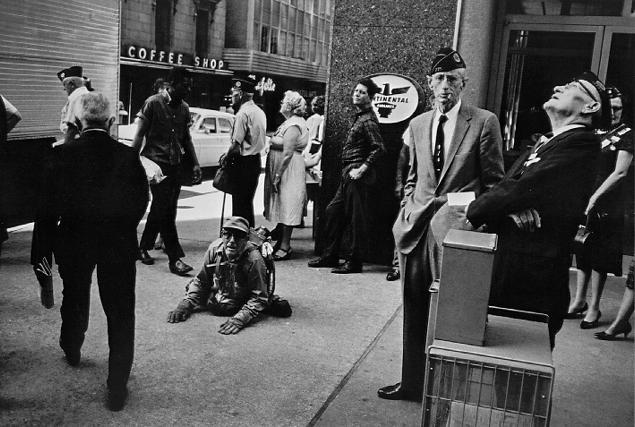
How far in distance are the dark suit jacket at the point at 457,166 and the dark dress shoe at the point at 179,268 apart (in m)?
2.49

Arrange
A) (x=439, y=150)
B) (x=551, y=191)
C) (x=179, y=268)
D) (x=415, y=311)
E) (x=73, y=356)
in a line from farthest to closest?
(x=179, y=268)
(x=73, y=356)
(x=415, y=311)
(x=439, y=150)
(x=551, y=191)

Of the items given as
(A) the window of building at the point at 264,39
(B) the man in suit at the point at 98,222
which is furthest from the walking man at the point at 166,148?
(B) the man in suit at the point at 98,222

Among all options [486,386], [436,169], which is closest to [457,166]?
[436,169]

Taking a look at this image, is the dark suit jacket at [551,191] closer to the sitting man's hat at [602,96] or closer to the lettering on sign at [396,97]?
the sitting man's hat at [602,96]

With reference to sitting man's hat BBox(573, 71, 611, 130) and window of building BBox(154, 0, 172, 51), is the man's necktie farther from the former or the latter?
window of building BBox(154, 0, 172, 51)

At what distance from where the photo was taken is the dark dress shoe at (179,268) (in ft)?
16.7

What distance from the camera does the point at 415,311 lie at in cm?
314

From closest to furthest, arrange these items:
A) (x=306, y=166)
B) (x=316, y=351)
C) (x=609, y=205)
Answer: (x=316, y=351) < (x=609, y=205) < (x=306, y=166)

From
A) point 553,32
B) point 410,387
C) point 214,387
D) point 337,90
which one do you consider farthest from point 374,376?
point 553,32

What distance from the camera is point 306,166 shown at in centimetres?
648

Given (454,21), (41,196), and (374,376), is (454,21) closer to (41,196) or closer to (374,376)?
(374,376)

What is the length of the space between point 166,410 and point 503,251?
1.65 meters

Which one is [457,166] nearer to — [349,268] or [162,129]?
[349,268]

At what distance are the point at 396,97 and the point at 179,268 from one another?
2.29 meters
